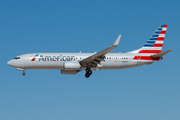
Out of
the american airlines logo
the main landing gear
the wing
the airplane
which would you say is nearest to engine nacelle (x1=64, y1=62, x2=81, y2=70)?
the airplane

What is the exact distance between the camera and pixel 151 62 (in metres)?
50.6

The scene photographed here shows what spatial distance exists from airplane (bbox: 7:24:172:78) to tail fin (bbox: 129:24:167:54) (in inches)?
40.0

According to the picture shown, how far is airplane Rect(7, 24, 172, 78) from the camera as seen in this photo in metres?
47.6

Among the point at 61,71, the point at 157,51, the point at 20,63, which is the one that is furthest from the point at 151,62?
the point at 20,63

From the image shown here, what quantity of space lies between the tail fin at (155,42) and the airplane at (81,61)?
1.01m

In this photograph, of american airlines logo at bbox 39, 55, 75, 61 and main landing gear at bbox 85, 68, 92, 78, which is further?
main landing gear at bbox 85, 68, 92, 78

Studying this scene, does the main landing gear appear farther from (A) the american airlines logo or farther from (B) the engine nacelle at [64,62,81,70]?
(A) the american airlines logo

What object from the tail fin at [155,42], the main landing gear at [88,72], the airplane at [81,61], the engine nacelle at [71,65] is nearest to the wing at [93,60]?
the airplane at [81,61]

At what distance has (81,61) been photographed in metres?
47.5

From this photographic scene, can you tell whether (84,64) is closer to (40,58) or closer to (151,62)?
(40,58)

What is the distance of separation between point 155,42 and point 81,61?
49.2 feet

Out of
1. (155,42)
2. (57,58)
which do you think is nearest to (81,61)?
(57,58)

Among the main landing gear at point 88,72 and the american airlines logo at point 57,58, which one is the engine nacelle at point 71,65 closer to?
the american airlines logo at point 57,58

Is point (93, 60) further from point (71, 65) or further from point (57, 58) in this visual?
point (57, 58)
